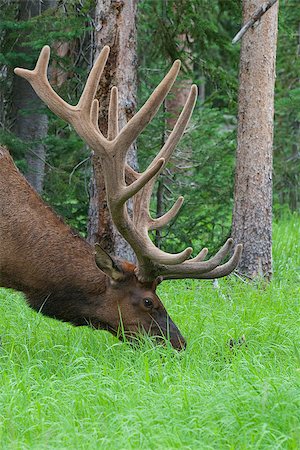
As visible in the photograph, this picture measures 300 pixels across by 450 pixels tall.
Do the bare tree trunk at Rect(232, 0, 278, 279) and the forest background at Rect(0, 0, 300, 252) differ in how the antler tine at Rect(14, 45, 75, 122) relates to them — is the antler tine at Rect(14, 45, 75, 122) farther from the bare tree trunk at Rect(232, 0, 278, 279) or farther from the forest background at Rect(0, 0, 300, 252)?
the forest background at Rect(0, 0, 300, 252)

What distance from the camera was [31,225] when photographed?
6992mm

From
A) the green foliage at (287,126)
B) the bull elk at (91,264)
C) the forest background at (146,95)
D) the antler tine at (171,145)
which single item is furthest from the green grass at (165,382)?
the green foliage at (287,126)

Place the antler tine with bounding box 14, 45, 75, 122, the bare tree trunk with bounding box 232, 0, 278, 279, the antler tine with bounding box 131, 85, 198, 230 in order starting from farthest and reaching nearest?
the bare tree trunk with bounding box 232, 0, 278, 279, the antler tine with bounding box 131, 85, 198, 230, the antler tine with bounding box 14, 45, 75, 122

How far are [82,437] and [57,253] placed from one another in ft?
7.44

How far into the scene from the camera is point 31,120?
11.7 m

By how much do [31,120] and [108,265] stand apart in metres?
5.14

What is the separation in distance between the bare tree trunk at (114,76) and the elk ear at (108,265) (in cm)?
189

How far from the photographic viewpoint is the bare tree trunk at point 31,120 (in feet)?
37.1

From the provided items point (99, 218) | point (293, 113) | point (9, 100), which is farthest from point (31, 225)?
point (293, 113)

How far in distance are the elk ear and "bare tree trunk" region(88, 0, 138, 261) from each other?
6.22 ft

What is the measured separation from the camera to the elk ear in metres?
6.84

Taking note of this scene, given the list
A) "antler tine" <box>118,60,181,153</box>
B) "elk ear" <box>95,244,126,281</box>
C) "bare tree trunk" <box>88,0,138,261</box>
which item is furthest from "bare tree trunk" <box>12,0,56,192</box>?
"antler tine" <box>118,60,181,153</box>

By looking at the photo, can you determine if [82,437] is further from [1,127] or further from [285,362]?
[1,127]

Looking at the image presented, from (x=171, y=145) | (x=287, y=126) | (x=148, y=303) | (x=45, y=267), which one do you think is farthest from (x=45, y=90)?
(x=287, y=126)
